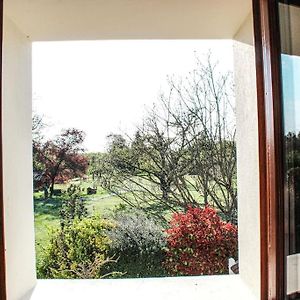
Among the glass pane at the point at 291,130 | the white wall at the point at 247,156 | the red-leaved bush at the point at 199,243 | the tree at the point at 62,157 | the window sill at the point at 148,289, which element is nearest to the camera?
the glass pane at the point at 291,130

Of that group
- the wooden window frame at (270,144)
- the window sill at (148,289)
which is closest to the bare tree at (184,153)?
the window sill at (148,289)

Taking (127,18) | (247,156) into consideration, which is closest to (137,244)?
(247,156)

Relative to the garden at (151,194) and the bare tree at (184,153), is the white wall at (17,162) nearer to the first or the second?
the garden at (151,194)

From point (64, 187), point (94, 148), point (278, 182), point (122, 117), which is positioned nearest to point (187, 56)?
point (122, 117)

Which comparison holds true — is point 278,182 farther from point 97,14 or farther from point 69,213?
point 69,213

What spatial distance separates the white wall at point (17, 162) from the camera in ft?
5.82

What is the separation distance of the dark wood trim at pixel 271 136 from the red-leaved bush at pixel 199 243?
201 cm

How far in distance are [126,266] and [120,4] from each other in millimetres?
2626

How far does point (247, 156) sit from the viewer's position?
2.06 metres

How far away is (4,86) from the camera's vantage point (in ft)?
5.77

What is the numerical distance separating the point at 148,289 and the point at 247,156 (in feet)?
3.83

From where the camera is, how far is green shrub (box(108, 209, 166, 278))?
3264 mm

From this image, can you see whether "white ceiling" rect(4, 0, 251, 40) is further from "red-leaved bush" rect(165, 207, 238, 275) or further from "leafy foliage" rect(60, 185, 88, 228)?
"red-leaved bush" rect(165, 207, 238, 275)

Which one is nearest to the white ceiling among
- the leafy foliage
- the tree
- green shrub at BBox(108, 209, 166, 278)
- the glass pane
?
the glass pane
